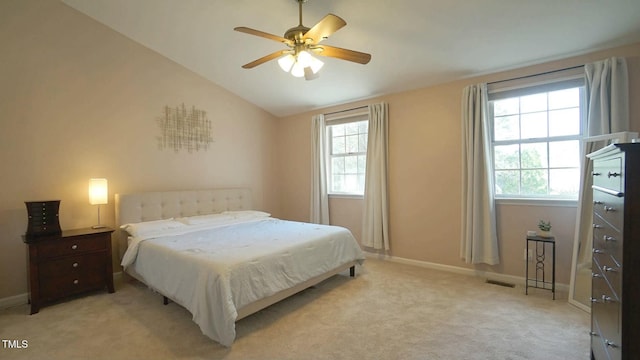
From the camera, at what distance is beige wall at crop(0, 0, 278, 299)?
3.01 meters

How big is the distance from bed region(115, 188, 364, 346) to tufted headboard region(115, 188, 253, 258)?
0.01m

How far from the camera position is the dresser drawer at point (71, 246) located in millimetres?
2834

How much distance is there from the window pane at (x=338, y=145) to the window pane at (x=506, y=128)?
2.35m

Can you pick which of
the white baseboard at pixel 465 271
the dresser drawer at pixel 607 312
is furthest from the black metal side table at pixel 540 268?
Answer: the dresser drawer at pixel 607 312

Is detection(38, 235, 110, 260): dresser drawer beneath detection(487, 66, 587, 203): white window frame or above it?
beneath

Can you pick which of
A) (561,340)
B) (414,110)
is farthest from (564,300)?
(414,110)

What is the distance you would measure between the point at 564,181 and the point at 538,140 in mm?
537

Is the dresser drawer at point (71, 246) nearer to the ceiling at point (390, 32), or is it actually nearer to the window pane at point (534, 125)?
the ceiling at point (390, 32)

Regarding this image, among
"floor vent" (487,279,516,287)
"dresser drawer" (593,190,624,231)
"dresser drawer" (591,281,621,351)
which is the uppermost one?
"dresser drawer" (593,190,624,231)

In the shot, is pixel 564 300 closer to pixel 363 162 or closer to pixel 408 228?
pixel 408 228

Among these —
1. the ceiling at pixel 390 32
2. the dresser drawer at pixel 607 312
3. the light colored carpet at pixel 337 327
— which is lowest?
the light colored carpet at pixel 337 327

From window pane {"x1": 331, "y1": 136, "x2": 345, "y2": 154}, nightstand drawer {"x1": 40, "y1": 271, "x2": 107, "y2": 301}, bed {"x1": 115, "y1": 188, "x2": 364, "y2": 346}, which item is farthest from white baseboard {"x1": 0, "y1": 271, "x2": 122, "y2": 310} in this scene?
window pane {"x1": 331, "y1": 136, "x2": 345, "y2": 154}

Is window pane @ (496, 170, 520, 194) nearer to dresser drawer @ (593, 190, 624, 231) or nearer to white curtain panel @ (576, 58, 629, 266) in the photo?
white curtain panel @ (576, 58, 629, 266)

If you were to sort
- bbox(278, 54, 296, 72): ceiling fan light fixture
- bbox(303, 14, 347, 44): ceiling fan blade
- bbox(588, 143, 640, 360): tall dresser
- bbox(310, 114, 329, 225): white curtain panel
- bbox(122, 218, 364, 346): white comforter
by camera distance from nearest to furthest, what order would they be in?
bbox(588, 143, 640, 360): tall dresser < bbox(303, 14, 347, 44): ceiling fan blade < bbox(122, 218, 364, 346): white comforter < bbox(278, 54, 296, 72): ceiling fan light fixture < bbox(310, 114, 329, 225): white curtain panel
